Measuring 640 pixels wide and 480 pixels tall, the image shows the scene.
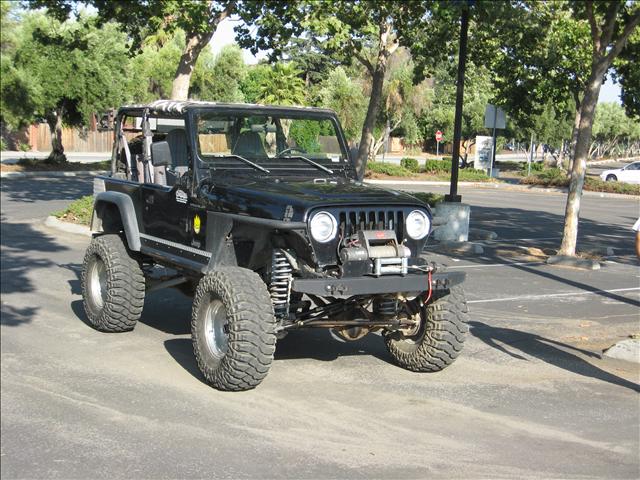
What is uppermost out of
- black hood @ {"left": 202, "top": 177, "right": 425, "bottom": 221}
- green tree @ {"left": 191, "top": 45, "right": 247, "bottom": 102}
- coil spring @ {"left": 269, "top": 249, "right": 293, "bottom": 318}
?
green tree @ {"left": 191, "top": 45, "right": 247, "bottom": 102}

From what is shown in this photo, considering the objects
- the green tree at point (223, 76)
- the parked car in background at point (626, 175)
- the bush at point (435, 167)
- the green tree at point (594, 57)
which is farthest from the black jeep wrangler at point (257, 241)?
the green tree at point (223, 76)

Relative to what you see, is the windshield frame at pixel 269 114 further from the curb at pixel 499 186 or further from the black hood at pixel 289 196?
the curb at pixel 499 186

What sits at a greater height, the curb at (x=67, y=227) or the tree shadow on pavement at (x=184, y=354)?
the tree shadow on pavement at (x=184, y=354)

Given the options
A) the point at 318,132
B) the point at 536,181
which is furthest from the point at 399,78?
the point at 318,132

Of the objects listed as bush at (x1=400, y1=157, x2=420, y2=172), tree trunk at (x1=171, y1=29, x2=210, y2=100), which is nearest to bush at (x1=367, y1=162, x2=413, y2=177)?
bush at (x1=400, y1=157, x2=420, y2=172)

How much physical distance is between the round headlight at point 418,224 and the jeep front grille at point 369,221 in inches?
2.7

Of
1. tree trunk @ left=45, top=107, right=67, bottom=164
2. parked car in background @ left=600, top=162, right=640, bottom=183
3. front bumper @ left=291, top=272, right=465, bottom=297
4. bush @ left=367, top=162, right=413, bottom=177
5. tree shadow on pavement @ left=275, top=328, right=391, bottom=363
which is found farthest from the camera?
parked car in background @ left=600, top=162, right=640, bottom=183

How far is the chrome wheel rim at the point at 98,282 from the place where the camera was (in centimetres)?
887

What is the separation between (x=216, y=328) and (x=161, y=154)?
5.78ft

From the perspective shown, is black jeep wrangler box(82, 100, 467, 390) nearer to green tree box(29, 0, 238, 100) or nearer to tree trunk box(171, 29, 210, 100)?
green tree box(29, 0, 238, 100)

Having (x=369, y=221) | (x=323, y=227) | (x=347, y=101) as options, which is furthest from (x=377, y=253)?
(x=347, y=101)

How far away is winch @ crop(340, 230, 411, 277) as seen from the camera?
6660mm

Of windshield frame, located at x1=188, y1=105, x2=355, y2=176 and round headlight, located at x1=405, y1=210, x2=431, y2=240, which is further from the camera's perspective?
windshield frame, located at x1=188, y1=105, x2=355, y2=176

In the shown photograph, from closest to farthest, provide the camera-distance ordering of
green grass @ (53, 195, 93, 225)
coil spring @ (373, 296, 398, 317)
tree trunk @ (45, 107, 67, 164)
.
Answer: coil spring @ (373, 296, 398, 317), green grass @ (53, 195, 93, 225), tree trunk @ (45, 107, 67, 164)
